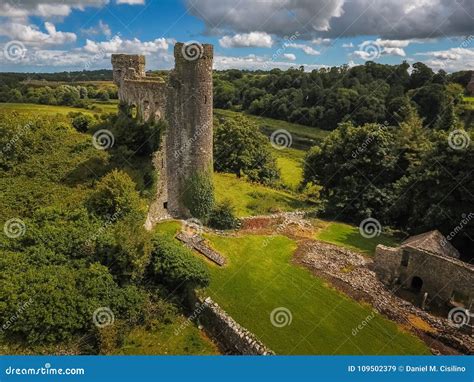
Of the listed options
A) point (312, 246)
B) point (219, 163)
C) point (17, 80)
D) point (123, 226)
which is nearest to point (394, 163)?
point (312, 246)

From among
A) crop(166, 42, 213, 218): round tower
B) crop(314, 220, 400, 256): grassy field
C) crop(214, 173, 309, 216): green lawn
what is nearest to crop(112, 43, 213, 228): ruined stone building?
crop(166, 42, 213, 218): round tower

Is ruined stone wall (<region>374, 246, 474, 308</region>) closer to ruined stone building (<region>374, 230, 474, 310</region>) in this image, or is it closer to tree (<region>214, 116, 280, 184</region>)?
ruined stone building (<region>374, 230, 474, 310</region>)

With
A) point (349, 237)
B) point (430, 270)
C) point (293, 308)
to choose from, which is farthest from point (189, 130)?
point (430, 270)

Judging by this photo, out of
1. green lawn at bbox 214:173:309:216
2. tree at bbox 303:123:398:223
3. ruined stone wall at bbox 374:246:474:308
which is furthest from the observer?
green lawn at bbox 214:173:309:216

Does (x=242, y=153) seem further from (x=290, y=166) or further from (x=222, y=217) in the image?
(x=222, y=217)

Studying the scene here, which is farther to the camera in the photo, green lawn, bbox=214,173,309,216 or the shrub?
green lawn, bbox=214,173,309,216

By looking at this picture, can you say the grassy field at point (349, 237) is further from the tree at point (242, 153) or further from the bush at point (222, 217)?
the tree at point (242, 153)

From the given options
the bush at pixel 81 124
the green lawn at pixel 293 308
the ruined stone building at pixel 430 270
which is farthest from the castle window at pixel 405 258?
the bush at pixel 81 124

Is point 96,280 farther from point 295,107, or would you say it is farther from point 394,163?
point 295,107
